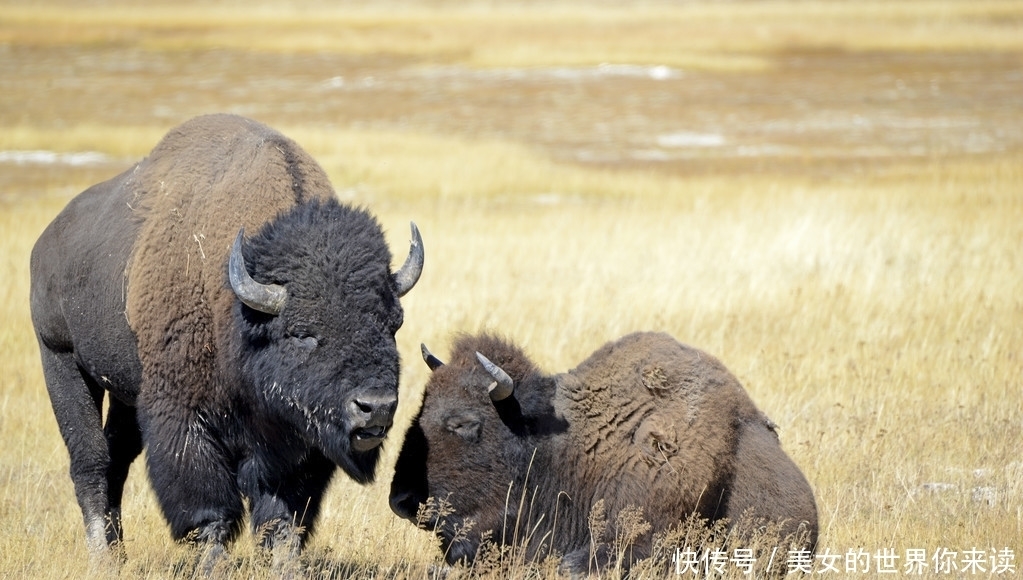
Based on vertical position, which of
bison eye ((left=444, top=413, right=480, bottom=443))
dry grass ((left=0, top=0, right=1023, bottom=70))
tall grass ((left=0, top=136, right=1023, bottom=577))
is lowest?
dry grass ((left=0, top=0, right=1023, bottom=70))

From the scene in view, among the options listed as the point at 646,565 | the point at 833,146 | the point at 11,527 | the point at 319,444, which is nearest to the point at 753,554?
the point at 646,565

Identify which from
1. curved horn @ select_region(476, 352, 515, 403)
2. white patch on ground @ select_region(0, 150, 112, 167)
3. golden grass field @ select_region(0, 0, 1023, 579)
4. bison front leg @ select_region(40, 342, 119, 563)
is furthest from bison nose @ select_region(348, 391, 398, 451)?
white patch on ground @ select_region(0, 150, 112, 167)

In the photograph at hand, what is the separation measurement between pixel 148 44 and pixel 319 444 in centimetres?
6059

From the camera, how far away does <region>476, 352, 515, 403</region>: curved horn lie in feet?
18.7

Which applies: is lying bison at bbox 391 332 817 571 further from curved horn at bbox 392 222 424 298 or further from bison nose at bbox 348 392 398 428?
bison nose at bbox 348 392 398 428

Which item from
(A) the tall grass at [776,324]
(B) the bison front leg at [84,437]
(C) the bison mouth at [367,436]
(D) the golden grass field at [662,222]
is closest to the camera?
(C) the bison mouth at [367,436]

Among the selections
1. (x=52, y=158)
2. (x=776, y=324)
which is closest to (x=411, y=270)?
(x=776, y=324)

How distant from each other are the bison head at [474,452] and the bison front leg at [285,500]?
0.52 metres

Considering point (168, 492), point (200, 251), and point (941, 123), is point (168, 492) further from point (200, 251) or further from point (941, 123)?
point (941, 123)

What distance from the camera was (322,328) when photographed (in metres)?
5.36

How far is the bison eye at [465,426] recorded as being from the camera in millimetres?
5895

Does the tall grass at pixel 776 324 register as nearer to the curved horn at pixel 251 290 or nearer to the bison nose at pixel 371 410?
the bison nose at pixel 371 410

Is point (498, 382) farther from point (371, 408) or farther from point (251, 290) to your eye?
point (251, 290)

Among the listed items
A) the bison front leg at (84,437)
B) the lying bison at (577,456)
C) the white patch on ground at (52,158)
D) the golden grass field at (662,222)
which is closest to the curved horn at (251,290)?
the lying bison at (577,456)
